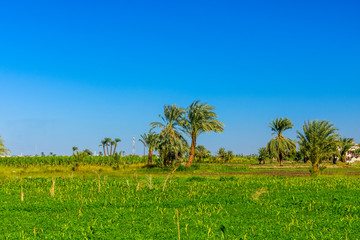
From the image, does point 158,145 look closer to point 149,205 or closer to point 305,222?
point 149,205

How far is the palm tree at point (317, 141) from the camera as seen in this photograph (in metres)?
33.9

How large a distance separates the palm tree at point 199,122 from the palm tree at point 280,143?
662 inches

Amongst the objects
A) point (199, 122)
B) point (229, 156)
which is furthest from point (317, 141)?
point (229, 156)

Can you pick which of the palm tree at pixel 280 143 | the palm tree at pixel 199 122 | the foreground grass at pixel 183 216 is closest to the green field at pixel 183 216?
the foreground grass at pixel 183 216

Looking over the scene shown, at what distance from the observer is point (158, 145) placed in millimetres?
46000

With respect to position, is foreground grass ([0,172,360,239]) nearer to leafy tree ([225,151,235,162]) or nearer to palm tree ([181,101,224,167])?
palm tree ([181,101,224,167])

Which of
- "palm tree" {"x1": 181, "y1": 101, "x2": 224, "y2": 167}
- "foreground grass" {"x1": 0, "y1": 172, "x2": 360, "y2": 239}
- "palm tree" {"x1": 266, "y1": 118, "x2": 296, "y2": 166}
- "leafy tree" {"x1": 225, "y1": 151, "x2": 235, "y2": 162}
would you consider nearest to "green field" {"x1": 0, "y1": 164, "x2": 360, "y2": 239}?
"foreground grass" {"x1": 0, "y1": 172, "x2": 360, "y2": 239}

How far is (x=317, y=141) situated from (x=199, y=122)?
63.7 ft

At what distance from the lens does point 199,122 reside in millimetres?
50219

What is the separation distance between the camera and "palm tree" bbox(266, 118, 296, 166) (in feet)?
206

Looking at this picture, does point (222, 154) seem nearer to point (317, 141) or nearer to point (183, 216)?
point (317, 141)

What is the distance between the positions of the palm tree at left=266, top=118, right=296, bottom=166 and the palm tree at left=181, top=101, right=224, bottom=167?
55.1 ft

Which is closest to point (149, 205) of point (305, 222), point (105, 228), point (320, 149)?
point (105, 228)

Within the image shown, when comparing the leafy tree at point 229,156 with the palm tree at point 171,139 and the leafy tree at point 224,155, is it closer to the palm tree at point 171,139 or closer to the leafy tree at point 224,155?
the leafy tree at point 224,155
